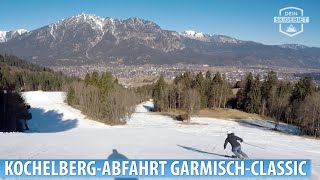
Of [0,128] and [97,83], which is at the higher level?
[97,83]

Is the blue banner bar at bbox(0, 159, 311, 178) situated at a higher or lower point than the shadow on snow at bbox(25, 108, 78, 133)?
higher

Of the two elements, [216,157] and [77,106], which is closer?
[216,157]

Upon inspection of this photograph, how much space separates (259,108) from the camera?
3875 inches

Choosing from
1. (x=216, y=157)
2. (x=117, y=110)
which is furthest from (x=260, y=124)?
(x=216, y=157)

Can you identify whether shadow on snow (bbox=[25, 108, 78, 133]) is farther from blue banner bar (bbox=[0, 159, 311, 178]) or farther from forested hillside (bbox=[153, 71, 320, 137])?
blue banner bar (bbox=[0, 159, 311, 178])

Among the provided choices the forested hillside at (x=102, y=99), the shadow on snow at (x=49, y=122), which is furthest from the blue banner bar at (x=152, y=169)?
the forested hillside at (x=102, y=99)

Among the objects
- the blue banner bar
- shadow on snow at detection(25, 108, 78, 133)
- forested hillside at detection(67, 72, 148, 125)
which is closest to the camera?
the blue banner bar

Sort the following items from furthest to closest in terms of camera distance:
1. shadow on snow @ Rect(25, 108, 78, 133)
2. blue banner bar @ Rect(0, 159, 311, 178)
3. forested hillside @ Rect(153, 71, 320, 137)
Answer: forested hillside @ Rect(153, 71, 320, 137) < shadow on snow @ Rect(25, 108, 78, 133) < blue banner bar @ Rect(0, 159, 311, 178)

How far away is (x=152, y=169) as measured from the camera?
1884 cm

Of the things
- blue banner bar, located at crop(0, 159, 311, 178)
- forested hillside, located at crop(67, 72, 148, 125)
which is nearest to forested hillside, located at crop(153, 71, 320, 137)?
forested hillside, located at crop(67, 72, 148, 125)

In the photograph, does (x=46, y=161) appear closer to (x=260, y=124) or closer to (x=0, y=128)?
(x=0, y=128)

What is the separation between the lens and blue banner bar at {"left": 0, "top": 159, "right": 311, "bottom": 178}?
58.6 ft

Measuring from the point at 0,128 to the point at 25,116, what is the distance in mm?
6557

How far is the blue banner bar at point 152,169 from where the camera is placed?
58.6 feet
